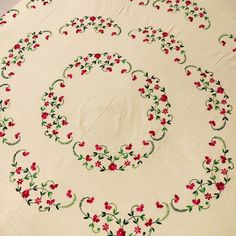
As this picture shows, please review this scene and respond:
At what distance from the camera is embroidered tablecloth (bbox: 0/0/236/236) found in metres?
1.39

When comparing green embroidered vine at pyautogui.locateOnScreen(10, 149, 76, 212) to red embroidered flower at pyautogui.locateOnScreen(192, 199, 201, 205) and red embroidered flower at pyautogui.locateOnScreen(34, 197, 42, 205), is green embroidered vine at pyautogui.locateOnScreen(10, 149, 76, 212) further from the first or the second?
red embroidered flower at pyautogui.locateOnScreen(192, 199, 201, 205)

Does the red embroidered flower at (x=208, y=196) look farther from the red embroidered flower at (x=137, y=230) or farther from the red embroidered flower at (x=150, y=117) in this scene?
the red embroidered flower at (x=150, y=117)

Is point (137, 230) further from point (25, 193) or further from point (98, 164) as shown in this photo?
point (25, 193)

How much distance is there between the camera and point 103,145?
1557 millimetres

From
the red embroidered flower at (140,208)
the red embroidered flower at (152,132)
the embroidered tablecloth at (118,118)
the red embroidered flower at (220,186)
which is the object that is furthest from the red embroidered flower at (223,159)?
the red embroidered flower at (140,208)

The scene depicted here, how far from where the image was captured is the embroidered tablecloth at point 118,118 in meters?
1.39

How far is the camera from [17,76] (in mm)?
1825

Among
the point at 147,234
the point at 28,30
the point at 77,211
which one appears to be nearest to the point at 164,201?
the point at 147,234

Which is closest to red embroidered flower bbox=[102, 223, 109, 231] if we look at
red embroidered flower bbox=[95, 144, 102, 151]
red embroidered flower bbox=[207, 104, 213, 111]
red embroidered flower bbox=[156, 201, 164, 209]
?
red embroidered flower bbox=[156, 201, 164, 209]

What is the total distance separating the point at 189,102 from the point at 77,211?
794 mm

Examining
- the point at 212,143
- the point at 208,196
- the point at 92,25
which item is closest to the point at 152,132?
the point at 212,143

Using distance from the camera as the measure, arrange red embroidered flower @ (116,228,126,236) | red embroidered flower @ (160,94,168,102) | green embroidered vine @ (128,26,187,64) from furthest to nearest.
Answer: green embroidered vine @ (128,26,187,64) < red embroidered flower @ (160,94,168,102) < red embroidered flower @ (116,228,126,236)

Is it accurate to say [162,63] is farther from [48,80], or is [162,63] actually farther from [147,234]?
[147,234]

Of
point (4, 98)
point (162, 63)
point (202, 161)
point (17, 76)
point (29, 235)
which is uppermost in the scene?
point (162, 63)
